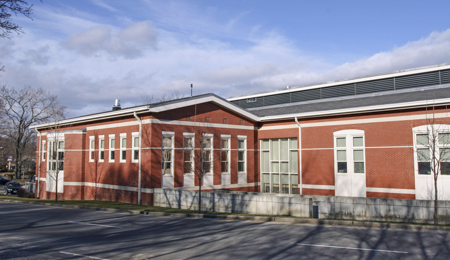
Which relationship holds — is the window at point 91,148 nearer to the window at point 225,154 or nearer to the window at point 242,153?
the window at point 225,154

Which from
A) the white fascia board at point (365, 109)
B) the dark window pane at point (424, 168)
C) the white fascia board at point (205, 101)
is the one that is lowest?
the dark window pane at point (424, 168)

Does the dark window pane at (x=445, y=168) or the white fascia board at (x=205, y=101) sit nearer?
the dark window pane at (x=445, y=168)

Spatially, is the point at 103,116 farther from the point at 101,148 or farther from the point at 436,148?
the point at 436,148

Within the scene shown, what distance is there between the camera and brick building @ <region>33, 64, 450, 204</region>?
66.9ft

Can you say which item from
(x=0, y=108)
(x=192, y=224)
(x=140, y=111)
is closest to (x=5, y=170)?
(x=0, y=108)

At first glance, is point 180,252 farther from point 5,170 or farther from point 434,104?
point 5,170

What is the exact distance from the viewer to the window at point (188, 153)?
2353 centimetres

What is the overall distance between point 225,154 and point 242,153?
177 centimetres

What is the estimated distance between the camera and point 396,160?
2080cm

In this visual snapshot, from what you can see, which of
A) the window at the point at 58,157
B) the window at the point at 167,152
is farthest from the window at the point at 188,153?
the window at the point at 58,157

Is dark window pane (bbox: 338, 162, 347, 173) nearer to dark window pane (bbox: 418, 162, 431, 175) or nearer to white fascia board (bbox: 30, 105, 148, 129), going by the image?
dark window pane (bbox: 418, 162, 431, 175)

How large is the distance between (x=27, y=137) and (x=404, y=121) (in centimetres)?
6051

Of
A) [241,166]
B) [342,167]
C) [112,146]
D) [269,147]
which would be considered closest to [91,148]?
[112,146]

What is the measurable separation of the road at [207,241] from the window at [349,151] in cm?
986
